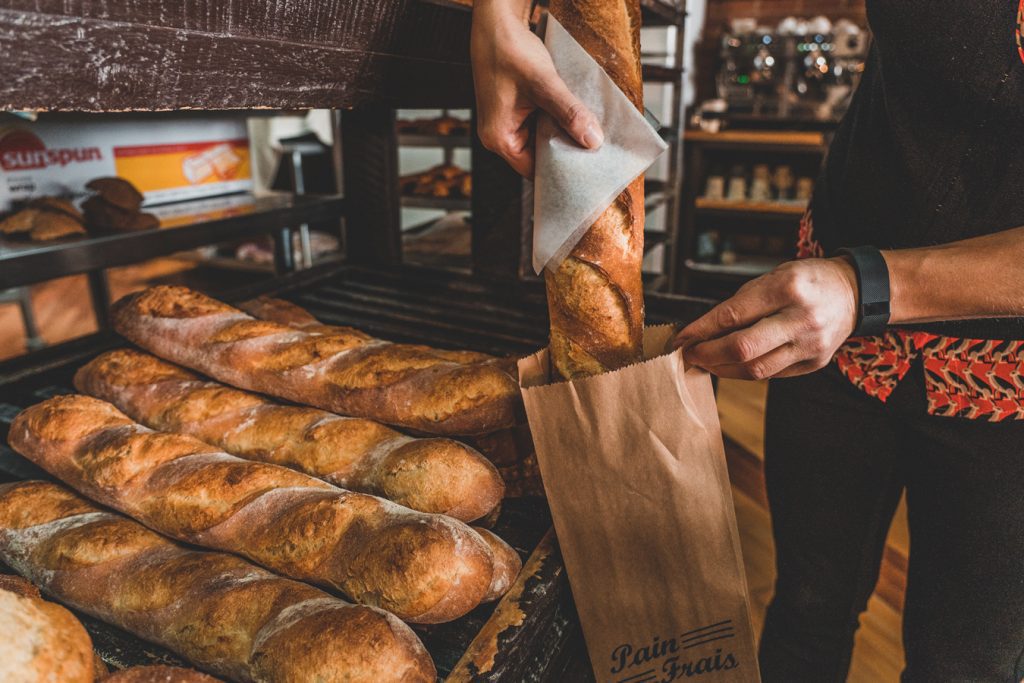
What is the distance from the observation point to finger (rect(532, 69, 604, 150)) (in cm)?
85

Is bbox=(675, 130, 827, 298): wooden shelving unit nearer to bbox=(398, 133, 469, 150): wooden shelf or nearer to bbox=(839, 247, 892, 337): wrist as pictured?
bbox=(398, 133, 469, 150): wooden shelf

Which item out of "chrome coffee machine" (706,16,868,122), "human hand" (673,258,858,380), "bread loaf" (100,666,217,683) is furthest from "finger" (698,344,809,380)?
"chrome coffee machine" (706,16,868,122)

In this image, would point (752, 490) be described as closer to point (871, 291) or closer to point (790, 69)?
point (871, 291)

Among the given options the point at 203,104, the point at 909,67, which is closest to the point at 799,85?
the point at 909,67

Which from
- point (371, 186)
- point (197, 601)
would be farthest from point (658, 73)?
point (197, 601)

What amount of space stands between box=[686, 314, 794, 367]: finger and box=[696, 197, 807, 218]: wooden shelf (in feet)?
14.1

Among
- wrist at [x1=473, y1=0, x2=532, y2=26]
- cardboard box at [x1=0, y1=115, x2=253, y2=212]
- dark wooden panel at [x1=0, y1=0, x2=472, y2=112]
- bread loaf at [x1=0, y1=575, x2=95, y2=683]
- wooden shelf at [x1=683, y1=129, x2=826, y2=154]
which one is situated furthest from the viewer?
wooden shelf at [x1=683, y1=129, x2=826, y2=154]

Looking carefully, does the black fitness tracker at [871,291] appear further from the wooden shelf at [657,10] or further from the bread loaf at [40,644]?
the wooden shelf at [657,10]

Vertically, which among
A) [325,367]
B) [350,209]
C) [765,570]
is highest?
[350,209]

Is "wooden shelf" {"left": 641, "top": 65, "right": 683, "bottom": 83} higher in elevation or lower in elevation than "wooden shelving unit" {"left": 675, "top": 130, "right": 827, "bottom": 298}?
higher

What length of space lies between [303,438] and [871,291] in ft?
2.82

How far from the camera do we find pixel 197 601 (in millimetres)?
802

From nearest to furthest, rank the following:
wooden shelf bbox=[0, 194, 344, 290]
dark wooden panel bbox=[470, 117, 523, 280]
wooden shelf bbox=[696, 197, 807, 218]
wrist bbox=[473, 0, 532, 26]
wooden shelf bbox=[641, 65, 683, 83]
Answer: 1. wrist bbox=[473, 0, 532, 26]
2. wooden shelf bbox=[0, 194, 344, 290]
3. dark wooden panel bbox=[470, 117, 523, 280]
4. wooden shelf bbox=[641, 65, 683, 83]
5. wooden shelf bbox=[696, 197, 807, 218]

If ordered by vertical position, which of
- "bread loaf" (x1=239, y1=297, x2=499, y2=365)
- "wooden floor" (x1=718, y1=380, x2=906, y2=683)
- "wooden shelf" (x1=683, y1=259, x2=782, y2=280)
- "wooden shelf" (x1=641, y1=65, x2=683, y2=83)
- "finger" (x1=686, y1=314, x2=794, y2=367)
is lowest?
"wooden floor" (x1=718, y1=380, x2=906, y2=683)
